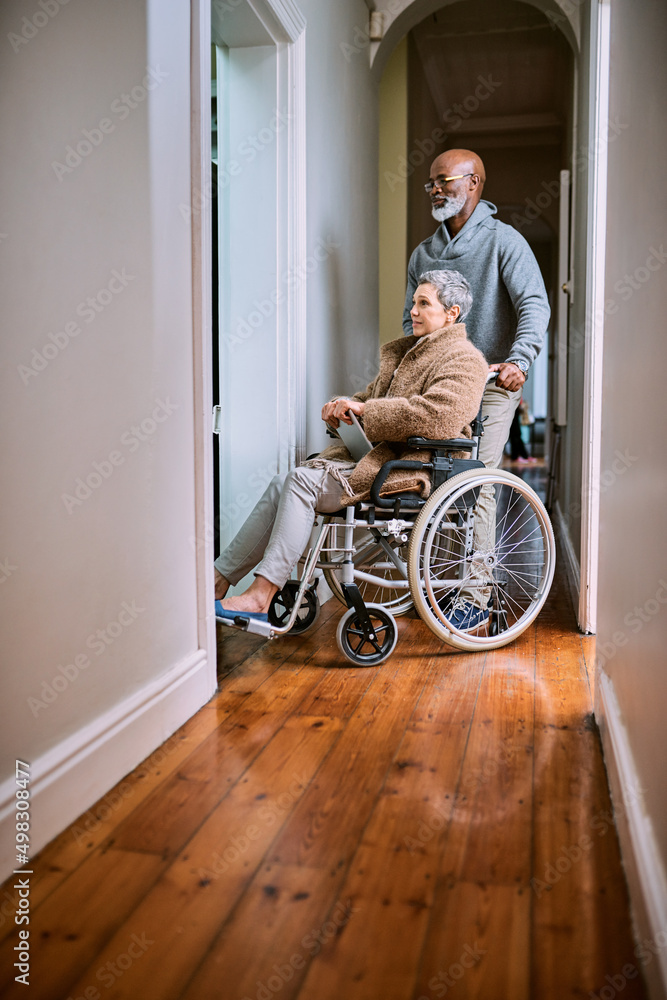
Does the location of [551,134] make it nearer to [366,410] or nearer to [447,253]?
[447,253]

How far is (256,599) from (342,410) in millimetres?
665

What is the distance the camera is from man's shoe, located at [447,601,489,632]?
253 centimetres

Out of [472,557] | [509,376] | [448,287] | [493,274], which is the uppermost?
[493,274]

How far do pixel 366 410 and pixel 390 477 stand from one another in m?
0.22

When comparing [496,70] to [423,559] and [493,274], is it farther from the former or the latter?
[423,559]

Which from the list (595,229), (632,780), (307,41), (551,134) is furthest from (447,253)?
(551,134)

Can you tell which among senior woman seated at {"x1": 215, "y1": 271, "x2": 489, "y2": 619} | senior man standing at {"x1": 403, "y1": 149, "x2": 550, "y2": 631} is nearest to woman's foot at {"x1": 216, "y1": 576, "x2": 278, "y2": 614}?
senior woman seated at {"x1": 215, "y1": 271, "x2": 489, "y2": 619}

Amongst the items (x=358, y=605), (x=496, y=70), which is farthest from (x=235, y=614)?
(x=496, y=70)

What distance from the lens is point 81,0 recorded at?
1.38 metres

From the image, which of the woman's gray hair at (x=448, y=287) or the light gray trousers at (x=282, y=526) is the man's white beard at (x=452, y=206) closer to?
the woman's gray hair at (x=448, y=287)

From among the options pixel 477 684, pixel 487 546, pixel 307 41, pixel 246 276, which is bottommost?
pixel 477 684

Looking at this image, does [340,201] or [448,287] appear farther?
[340,201]

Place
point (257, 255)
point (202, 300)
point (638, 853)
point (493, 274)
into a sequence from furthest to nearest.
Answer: point (493, 274) < point (257, 255) < point (202, 300) < point (638, 853)

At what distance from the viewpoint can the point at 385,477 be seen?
7.41 feet
